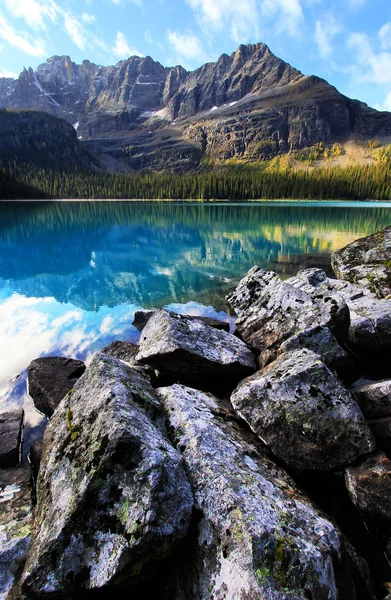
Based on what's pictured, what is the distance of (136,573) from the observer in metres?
3.52

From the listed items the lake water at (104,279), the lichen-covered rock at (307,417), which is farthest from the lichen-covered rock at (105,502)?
the lake water at (104,279)

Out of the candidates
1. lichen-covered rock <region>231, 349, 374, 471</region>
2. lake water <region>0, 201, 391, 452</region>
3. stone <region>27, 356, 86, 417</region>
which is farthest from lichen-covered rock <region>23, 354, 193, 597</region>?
lake water <region>0, 201, 391, 452</region>

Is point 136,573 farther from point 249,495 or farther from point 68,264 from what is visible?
point 68,264

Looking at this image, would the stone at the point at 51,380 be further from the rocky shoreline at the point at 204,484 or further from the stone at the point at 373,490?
the stone at the point at 373,490

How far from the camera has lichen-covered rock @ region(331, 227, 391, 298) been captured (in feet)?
43.3

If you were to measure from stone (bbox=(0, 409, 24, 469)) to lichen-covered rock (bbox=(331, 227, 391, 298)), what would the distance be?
42.0ft

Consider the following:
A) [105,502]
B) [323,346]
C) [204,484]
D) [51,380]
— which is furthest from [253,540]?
[51,380]

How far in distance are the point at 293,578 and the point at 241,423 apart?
3179 mm

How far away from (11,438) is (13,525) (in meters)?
3.20

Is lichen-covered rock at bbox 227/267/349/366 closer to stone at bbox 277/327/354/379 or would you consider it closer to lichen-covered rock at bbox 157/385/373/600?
stone at bbox 277/327/354/379

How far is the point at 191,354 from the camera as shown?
786cm

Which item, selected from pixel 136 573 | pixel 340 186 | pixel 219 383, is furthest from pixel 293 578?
A: pixel 340 186

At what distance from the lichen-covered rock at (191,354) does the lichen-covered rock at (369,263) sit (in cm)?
728

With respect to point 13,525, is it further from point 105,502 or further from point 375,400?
point 375,400
